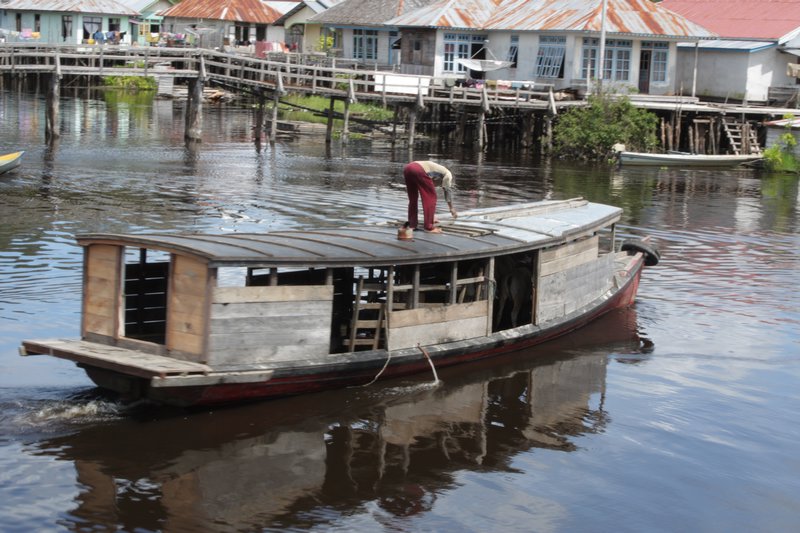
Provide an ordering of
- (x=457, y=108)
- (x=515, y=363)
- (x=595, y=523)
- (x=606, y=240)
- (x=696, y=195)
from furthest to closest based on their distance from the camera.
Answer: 1. (x=457, y=108)
2. (x=696, y=195)
3. (x=606, y=240)
4. (x=515, y=363)
5. (x=595, y=523)

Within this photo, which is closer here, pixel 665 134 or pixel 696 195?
pixel 696 195

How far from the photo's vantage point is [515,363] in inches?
675

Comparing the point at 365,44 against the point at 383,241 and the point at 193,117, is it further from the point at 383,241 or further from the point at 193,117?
the point at 383,241

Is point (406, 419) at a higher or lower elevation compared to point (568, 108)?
lower

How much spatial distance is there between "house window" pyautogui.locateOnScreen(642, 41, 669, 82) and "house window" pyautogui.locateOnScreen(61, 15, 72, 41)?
42508 millimetres

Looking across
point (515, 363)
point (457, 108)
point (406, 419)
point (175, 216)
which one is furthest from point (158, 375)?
point (457, 108)

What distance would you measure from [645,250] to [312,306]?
10427mm

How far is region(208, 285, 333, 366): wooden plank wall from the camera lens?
1300cm

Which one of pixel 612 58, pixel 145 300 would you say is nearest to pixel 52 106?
pixel 612 58

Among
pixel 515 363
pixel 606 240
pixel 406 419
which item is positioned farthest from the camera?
pixel 606 240

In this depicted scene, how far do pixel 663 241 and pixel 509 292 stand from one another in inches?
447

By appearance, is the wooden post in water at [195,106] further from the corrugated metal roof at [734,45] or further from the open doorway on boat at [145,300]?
the open doorway on boat at [145,300]

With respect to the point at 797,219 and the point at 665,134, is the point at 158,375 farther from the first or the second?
the point at 665,134

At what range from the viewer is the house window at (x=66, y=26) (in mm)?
75062
